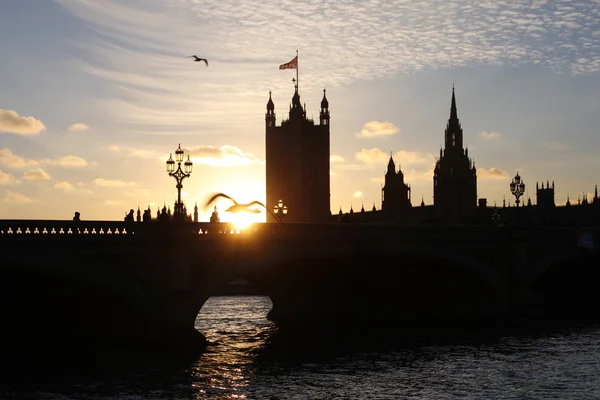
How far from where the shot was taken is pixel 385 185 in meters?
174

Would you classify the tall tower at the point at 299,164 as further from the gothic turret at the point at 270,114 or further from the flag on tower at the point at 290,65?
the flag on tower at the point at 290,65

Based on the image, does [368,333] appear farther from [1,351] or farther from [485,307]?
[1,351]

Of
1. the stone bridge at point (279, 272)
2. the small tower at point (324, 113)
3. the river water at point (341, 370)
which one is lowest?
the river water at point (341, 370)

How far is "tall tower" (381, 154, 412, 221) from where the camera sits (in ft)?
555

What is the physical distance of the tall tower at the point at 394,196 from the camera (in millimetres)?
169125

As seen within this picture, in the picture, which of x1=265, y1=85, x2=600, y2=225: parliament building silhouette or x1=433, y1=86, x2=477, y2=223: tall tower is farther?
x1=433, y1=86, x2=477, y2=223: tall tower

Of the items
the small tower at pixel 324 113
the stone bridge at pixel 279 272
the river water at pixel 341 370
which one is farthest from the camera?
the small tower at pixel 324 113

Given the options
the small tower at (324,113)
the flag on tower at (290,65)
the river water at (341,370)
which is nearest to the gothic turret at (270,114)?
the small tower at (324,113)

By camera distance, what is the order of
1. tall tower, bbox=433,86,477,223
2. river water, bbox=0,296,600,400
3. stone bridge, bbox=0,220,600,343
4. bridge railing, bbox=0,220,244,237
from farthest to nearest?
tall tower, bbox=433,86,477,223 → stone bridge, bbox=0,220,600,343 → bridge railing, bbox=0,220,244,237 → river water, bbox=0,296,600,400

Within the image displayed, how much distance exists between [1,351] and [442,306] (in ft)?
95.1

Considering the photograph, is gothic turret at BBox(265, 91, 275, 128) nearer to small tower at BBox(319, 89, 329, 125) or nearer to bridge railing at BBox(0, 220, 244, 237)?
small tower at BBox(319, 89, 329, 125)

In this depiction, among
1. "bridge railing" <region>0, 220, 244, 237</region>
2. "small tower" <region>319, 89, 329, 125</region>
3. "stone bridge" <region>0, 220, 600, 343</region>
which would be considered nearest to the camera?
"bridge railing" <region>0, 220, 244, 237</region>

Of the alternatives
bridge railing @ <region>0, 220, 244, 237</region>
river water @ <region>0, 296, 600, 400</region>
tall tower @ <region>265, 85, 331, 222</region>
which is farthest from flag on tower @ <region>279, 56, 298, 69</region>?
bridge railing @ <region>0, 220, 244, 237</region>

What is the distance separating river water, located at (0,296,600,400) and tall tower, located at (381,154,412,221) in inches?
4757
